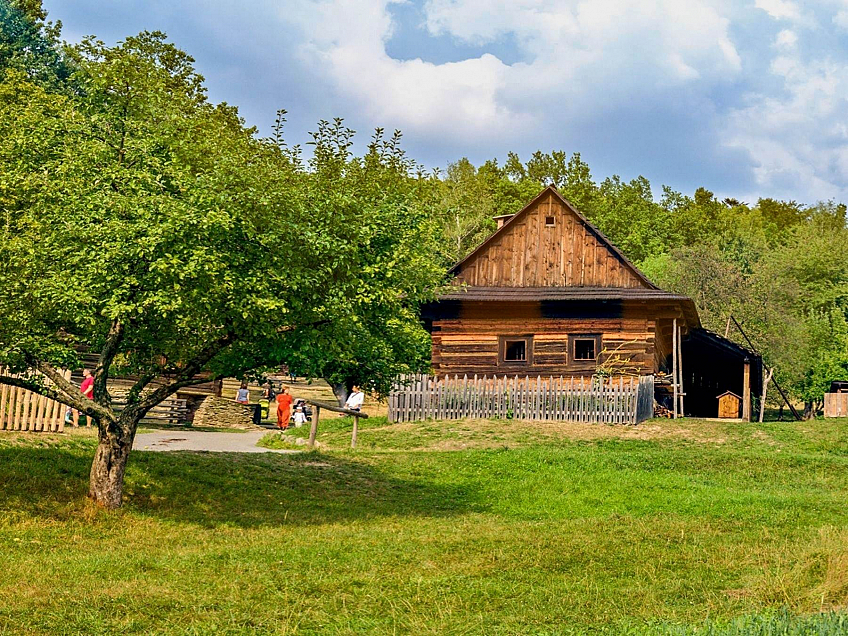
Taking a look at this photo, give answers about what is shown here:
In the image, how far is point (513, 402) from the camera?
100 feet

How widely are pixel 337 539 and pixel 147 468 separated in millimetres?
4935

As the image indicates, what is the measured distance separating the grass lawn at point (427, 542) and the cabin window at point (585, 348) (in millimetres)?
9807

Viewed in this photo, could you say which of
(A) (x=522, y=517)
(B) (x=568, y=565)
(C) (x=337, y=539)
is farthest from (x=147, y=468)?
(B) (x=568, y=565)

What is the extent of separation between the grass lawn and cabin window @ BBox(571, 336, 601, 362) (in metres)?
9.81

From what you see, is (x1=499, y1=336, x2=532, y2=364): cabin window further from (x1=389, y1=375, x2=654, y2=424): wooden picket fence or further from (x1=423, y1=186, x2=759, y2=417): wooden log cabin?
(x1=389, y1=375, x2=654, y2=424): wooden picket fence

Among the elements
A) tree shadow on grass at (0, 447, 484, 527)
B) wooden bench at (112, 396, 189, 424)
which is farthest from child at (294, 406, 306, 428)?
tree shadow on grass at (0, 447, 484, 527)

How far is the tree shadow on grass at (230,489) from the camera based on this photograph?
50.5 feet

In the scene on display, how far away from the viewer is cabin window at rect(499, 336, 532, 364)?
35531 mm

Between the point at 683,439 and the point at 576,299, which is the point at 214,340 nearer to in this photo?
the point at 683,439

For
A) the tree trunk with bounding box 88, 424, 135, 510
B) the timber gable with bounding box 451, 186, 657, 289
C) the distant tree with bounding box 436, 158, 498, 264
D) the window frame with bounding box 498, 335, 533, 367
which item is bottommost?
the tree trunk with bounding box 88, 424, 135, 510

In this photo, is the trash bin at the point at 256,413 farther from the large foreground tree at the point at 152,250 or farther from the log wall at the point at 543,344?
the large foreground tree at the point at 152,250

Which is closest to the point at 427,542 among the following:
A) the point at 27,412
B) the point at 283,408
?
the point at 27,412

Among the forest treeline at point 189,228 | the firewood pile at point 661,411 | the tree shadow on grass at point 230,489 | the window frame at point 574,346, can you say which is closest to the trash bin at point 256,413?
the window frame at point 574,346

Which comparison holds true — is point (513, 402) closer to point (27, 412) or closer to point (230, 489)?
point (230, 489)
